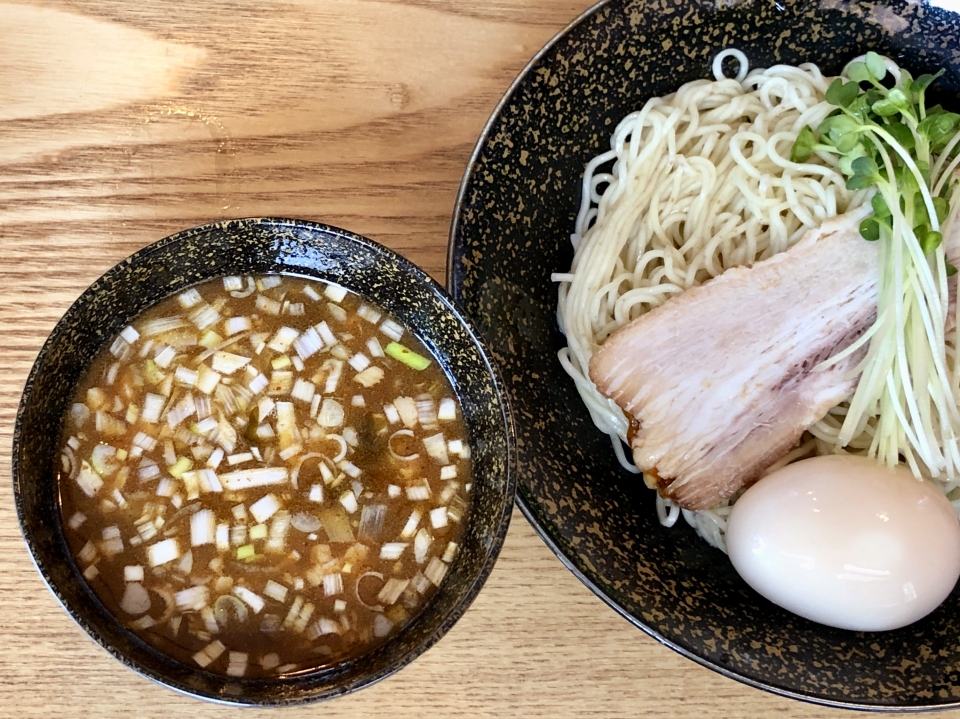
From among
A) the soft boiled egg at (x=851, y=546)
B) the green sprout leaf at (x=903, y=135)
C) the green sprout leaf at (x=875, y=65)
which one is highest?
the green sprout leaf at (x=875, y=65)

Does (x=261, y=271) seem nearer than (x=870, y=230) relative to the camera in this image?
Yes

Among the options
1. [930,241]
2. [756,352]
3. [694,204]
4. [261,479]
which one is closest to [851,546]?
[756,352]

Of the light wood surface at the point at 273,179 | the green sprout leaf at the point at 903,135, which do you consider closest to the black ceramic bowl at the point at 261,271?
the light wood surface at the point at 273,179

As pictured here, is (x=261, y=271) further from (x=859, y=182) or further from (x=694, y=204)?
(x=859, y=182)

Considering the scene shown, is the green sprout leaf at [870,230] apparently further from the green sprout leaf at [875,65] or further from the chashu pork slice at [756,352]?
the green sprout leaf at [875,65]

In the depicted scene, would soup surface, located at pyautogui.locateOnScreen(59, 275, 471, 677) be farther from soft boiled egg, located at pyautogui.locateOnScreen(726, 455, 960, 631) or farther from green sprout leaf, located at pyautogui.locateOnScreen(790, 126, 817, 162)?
green sprout leaf, located at pyautogui.locateOnScreen(790, 126, 817, 162)

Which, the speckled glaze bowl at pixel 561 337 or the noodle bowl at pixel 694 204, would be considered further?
the noodle bowl at pixel 694 204

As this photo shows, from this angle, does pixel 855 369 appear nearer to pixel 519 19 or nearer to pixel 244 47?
pixel 519 19
